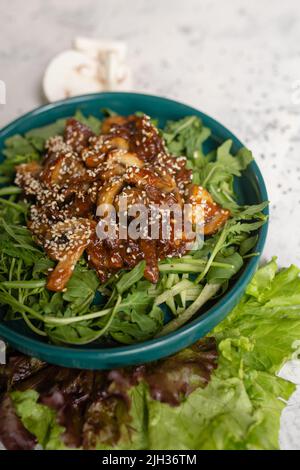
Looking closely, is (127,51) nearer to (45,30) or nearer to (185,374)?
(45,30)

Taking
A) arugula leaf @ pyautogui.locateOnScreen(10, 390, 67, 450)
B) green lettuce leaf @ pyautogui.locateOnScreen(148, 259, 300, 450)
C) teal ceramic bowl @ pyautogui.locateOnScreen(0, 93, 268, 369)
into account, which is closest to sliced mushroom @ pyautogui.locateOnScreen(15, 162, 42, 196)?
teal ceramic bowl @ pyautogui.locateOnScreen(0, 93, 268, 369)

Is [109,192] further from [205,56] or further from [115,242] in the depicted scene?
[205,56]

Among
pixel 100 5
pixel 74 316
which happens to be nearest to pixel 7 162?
pixel 74 316

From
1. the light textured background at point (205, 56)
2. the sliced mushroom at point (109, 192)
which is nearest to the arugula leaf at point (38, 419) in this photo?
the sliced mushroom at point (109, 192)

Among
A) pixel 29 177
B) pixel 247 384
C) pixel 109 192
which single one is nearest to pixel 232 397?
pixel 247 384

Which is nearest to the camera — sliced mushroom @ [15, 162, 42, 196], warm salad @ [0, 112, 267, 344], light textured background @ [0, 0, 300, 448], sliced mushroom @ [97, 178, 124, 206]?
warm salad @ [0, 112, 267, 344]

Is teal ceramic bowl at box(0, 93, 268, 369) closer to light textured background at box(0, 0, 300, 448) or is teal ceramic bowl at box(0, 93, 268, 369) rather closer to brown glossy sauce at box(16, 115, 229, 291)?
brown glossy sauce at box(16, 115, 229, 291)
